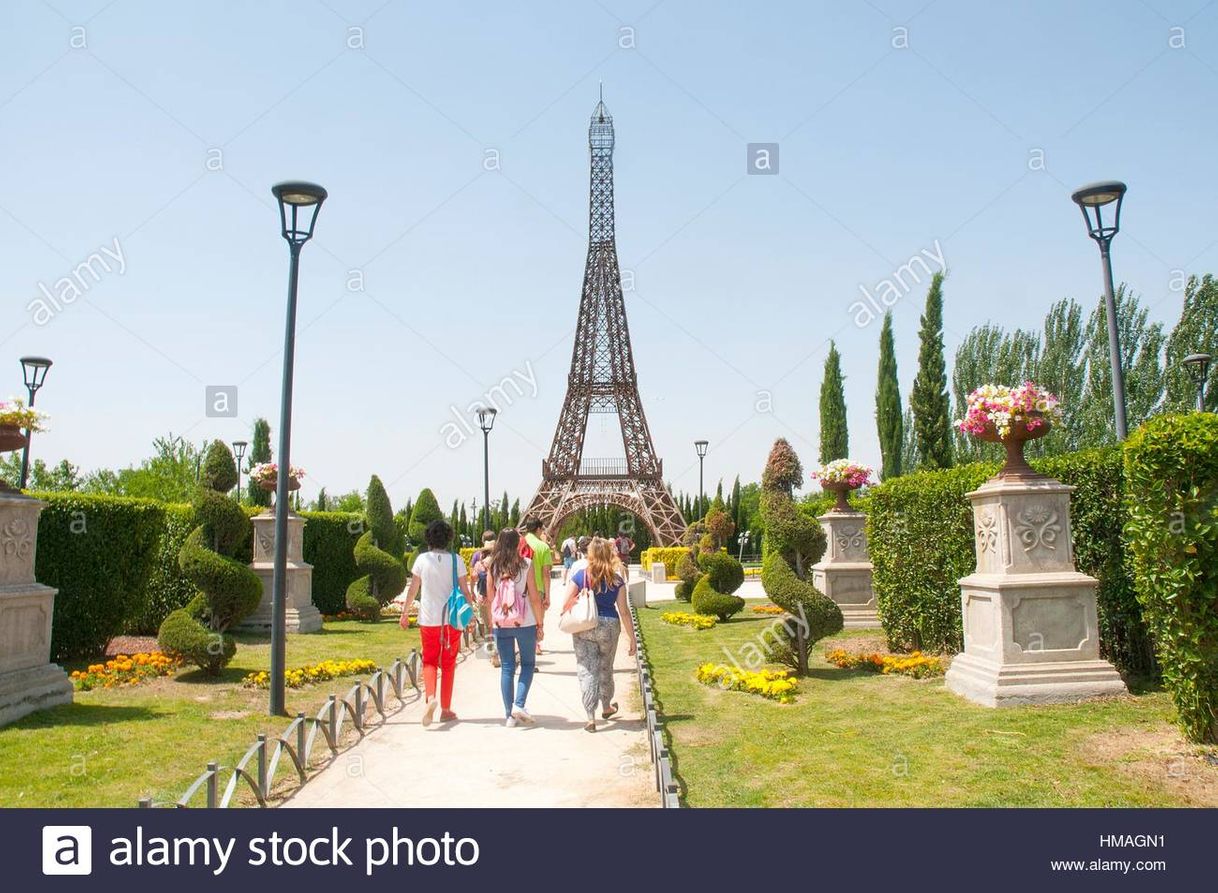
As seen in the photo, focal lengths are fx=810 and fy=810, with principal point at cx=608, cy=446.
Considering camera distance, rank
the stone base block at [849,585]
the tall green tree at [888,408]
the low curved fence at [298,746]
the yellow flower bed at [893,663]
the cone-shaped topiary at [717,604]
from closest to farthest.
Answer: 1. the low curved fence at [298,746]
2. the yellow flower bed at [893,663]
3. the stone base block at [849,585]
4. the cone-shaped topiary at [717,604]
5. the tall green tree at [888,408]

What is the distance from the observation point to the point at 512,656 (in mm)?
7289

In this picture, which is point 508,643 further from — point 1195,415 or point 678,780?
point 1195,415

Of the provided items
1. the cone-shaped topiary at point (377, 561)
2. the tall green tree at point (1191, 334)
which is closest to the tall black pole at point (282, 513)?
the cone-shaped topiary at point (377, 561)

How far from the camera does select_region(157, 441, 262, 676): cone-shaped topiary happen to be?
9.41 meters

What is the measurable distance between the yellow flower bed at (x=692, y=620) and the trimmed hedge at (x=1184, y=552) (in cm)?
995

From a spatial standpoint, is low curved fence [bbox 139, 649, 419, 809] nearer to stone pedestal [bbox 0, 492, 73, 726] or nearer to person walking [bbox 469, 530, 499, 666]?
person walking [bbox 469, 530, 499, 666]

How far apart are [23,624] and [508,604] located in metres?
4.72

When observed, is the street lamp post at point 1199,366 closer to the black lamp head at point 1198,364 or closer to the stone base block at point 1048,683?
the black lamp head at point 1198,364

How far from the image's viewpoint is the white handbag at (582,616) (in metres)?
7.02

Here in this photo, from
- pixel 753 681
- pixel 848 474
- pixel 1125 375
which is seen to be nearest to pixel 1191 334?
pixel 1125 375

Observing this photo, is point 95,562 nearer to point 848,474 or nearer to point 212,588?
point 212,588

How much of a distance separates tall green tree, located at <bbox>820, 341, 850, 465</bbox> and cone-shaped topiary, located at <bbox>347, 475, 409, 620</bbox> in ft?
52.3

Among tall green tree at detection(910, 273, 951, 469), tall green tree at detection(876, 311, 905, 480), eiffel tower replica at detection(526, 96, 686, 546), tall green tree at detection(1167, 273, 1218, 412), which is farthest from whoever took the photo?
eiffel tower replica at detection(526, 96, 686, 546)

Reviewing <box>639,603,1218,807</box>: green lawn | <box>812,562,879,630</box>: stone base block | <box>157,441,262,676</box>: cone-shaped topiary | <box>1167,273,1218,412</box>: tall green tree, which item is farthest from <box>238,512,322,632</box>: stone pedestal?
<box>1167,273,1218,412</box>: tall green tree
